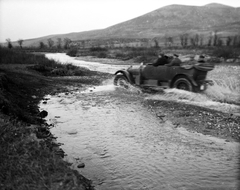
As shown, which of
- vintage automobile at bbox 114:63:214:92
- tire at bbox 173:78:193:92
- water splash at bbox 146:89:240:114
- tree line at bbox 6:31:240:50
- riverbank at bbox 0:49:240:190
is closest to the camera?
riverbank at bbox 0:49:240:190

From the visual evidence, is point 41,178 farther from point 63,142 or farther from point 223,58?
point 223,58

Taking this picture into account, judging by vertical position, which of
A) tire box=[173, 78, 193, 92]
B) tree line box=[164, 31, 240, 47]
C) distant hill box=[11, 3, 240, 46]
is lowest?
tire box=[173, 78, 193, 92]

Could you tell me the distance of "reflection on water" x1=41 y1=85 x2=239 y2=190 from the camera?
406 centimetres

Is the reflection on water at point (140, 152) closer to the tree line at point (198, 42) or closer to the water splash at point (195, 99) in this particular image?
the water splash at point (195, 99)

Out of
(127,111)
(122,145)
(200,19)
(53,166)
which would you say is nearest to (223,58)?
(127,111)

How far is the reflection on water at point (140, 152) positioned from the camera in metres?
4.06

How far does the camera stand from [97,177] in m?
4.13

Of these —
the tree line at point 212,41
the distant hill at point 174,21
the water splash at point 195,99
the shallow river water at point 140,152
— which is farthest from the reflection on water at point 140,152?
the distant hill at point 174,21

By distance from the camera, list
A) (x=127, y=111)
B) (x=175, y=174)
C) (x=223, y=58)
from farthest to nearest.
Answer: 1. (x=223, y=58)
2. (x=127, y=111)
3. (x=175, y=174)

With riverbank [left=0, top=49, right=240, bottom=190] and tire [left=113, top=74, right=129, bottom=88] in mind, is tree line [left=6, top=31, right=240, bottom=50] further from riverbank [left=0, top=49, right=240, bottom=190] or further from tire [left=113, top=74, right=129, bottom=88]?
riverbank [left=0, top=49, right=240, bottom=190]

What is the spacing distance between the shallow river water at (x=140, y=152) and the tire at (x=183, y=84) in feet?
7.32

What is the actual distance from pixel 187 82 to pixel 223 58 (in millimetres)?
20605

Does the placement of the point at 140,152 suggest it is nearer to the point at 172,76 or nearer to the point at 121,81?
the point at 172,76

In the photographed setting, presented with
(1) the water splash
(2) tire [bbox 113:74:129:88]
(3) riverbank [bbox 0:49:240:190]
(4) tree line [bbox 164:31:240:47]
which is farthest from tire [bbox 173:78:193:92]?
(4) tree line [bbox 164:31:240:47]
